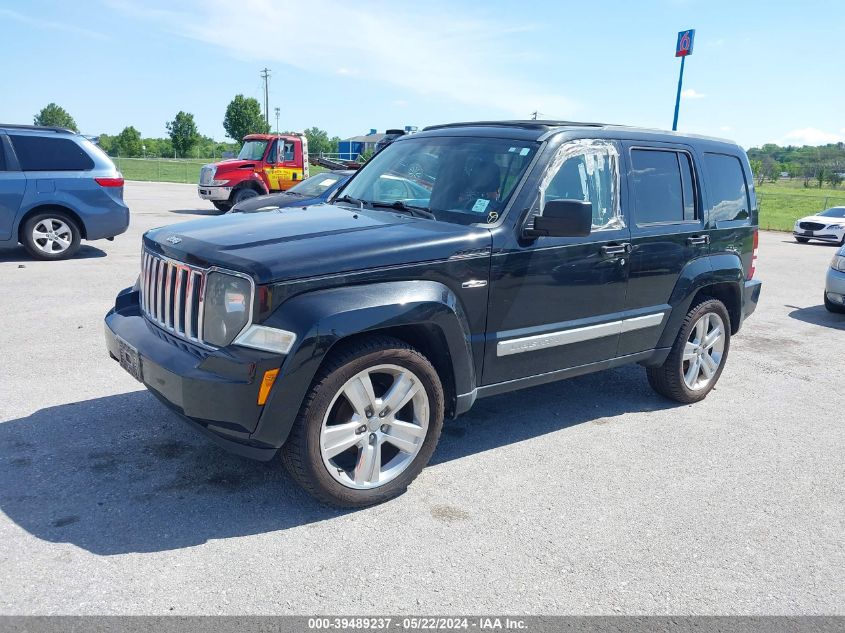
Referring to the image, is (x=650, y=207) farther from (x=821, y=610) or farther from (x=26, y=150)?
(x=26, y=150)

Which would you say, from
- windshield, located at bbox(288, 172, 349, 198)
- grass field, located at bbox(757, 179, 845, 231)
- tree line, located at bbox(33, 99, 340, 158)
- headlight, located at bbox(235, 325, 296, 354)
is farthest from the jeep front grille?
tree line, located at bbox(33, 99, 340, 158)

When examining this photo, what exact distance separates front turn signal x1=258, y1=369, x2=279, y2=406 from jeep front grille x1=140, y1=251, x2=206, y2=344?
17.8 inches

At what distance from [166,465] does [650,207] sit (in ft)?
11.5

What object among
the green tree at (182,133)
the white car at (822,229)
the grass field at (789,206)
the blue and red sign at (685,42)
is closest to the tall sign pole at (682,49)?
the blue and red sign at (685,42)

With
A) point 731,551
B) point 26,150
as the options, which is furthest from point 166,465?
point 26,150

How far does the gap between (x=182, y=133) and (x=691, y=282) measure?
85688 mm

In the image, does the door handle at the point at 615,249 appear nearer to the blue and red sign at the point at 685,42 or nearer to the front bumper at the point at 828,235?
the blue and red sign at the point at 685,42

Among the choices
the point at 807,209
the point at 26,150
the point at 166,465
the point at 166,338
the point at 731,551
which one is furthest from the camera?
the point at 807,209

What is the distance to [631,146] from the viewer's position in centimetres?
473

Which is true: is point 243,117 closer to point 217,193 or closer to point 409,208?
point 217,193

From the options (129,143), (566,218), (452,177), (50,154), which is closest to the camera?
(566,218)

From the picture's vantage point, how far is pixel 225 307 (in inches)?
128

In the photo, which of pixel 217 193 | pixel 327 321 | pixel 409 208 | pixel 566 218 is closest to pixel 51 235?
pixel 409 208

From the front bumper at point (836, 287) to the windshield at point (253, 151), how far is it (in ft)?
45.6
